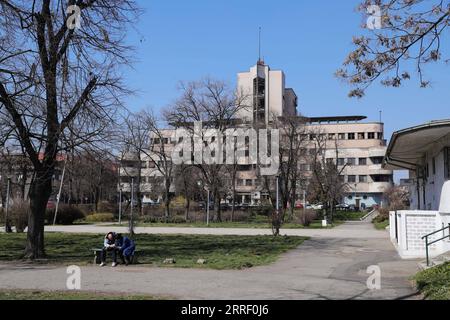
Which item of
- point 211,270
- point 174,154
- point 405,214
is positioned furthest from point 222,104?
point 211,270

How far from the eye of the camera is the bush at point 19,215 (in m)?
38.1

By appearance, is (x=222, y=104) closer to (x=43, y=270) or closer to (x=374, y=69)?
(x=43, y=270)

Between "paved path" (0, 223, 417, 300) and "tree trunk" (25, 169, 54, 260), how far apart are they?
Answer: 211 cm

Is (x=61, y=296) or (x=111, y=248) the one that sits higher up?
(x=111, y=248)

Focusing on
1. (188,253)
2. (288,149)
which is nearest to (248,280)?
(188,253)

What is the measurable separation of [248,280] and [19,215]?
1133 inches

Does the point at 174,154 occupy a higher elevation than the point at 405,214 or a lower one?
higher

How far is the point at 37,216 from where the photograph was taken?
66.2 feet

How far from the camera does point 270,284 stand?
1330 cm
